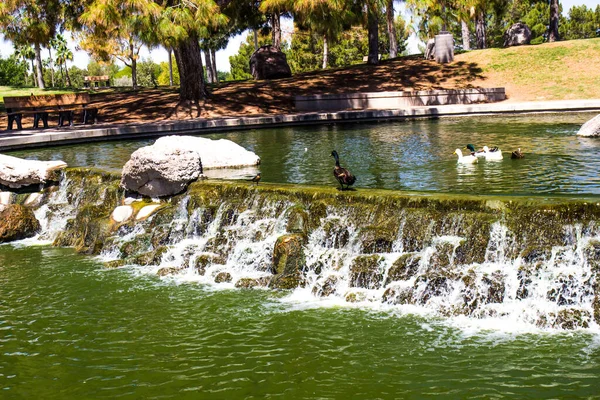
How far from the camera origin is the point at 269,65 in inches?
1403

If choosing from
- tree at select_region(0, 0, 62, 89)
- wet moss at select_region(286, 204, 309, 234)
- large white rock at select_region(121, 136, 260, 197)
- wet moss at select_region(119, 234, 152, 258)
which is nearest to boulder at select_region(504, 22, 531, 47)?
tree at select_region(0, 0, 62, 89)

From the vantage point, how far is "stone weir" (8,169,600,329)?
8.12 m

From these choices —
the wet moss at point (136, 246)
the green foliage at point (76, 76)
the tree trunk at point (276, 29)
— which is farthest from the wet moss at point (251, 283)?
the green foliage at point (76, 76)

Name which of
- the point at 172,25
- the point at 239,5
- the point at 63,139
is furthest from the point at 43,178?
the point at 239,5

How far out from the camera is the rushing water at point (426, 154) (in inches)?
449

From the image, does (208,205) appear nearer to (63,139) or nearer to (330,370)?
(330,370)

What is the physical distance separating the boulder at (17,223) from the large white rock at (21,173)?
111 cm

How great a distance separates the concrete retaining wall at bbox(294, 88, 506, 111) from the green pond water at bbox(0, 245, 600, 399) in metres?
19.3

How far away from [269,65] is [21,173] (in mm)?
22588

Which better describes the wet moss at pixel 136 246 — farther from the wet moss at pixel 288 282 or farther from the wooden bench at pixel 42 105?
the wooden bench at pixel 42 105

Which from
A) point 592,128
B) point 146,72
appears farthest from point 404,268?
point 146,72

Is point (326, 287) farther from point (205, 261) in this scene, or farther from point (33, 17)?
point (33, 17)

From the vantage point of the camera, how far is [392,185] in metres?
11.5

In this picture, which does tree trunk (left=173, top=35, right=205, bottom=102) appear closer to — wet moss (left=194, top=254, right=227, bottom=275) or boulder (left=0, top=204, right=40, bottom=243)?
boulder (left=0, top=204, right=40, bottom=243)
